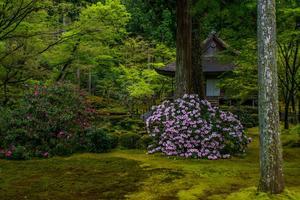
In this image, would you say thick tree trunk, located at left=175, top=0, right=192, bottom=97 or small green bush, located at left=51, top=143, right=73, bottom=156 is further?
thick tree trunk, located at left=175, top=0, right=192, bottom=97

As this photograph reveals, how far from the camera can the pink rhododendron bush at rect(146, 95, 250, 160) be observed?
38.9 feet

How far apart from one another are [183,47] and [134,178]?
583 cm

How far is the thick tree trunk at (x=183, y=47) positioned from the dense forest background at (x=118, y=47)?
0.66m

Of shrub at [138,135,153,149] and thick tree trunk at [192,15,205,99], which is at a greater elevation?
thick tree trunk at [192,15,205,99]

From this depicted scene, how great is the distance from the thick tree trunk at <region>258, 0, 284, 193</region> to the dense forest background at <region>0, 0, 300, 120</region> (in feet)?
9.21

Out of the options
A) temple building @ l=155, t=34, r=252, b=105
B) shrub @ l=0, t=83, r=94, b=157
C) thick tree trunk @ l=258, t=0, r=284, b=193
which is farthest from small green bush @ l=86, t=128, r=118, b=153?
temple building @ l=155, t=34, r=252, b=105

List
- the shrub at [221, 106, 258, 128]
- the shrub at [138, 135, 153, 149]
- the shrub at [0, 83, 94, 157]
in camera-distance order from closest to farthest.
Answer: the shrub at [0, 83, 94, 157]
the shrub at [138, 135, 153, 149]
the shrub at [221, 106, 258, 128]

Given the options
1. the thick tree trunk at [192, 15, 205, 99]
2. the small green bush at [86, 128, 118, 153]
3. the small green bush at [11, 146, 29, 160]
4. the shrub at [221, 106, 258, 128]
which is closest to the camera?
the small green bush at [11, 146, 29, 160]

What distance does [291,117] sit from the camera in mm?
23516

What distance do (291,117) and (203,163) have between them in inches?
569

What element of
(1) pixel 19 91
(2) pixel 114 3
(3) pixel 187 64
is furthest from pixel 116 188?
(2) pixel 114 3

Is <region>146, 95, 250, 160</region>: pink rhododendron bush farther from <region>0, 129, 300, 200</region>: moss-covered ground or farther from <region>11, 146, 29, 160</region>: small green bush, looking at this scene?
<region>11, 146, 29, 160</region>: small green bush

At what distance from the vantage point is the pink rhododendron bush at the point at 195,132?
38.9ft

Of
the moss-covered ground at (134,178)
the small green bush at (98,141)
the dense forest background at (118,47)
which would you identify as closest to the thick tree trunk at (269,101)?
the moss-covered ground at (134,178)
